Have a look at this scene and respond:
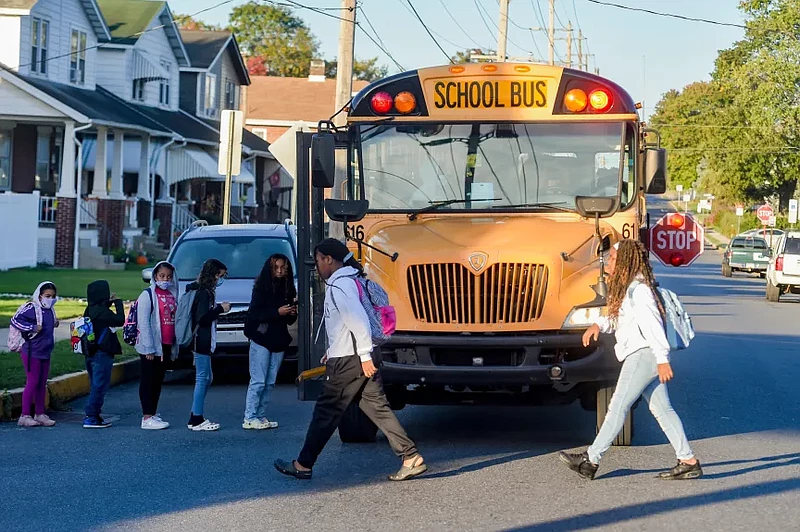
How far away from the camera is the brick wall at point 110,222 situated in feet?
112

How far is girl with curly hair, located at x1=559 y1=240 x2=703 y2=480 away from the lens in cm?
801

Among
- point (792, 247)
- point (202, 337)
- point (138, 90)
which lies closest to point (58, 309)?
point (202, 337)

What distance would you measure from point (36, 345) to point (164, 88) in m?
33.6

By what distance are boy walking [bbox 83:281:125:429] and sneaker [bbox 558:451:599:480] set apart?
419cm

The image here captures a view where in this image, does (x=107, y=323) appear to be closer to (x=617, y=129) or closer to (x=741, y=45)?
(x=617, y=129)

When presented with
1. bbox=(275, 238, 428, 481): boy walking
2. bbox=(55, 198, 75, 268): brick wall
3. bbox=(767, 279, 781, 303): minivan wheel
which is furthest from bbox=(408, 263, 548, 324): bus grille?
bbox=(55, 198, 75, 268): brick wall

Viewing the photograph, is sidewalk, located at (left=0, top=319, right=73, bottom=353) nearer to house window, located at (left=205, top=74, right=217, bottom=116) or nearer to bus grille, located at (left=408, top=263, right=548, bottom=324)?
bus grille, located at (left=408, top=263, right=548, bottom=324)

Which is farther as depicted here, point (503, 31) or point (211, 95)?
point (211, 95)

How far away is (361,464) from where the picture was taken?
883 centimetres

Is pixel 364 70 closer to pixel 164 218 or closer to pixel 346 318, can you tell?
pixel 164 218

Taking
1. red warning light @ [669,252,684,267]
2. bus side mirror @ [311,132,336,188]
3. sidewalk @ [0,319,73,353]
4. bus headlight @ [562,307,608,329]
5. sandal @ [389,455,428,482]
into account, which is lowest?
sandal @ [389,455,428,482]

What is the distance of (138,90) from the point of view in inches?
1608

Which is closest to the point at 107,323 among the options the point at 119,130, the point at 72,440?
the point at 72,440

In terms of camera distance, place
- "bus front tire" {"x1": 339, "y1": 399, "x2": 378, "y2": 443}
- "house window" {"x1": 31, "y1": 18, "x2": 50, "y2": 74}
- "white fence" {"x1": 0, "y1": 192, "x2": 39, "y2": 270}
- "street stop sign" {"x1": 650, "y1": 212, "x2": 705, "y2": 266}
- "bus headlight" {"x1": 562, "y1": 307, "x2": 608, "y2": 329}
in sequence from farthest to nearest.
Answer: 1. "house window" {"x1": 31, "y1": 18, "x2": 50, "y2": 74}
2. "white fence" {"x1": 0, "y1": 192, "x2": 39, "y2": 270}
3. "street stop sign" {"x1": 650, "y1": 212, "x2": 705, "y2": 266}
4. "bus front tire" {"x1": 339, "y1": 399, "x2": 378, "y2": 443}
5. "bus headlight" {"x1": 562, "y1": 307, "x2": 608, "y2": 329}
